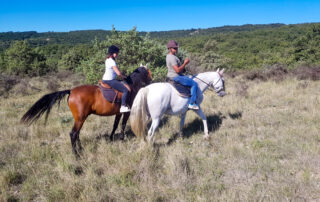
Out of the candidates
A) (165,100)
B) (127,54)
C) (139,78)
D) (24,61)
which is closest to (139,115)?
(165,100)

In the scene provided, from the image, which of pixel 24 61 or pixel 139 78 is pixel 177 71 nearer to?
pixel 139 78

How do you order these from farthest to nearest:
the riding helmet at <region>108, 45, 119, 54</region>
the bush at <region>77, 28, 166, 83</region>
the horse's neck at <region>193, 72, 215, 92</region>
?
the bush at <region>77, 28, 166, 83</region> → the horse's neck at <region>193, 72, 215, 92</region> → the riding helmet at <region>108, 45, 119, 54</region>

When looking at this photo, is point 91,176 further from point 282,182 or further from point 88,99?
point 282,182

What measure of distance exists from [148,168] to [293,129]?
4206 mm

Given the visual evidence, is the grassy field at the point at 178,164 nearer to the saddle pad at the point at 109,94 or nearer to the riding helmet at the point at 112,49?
the saddle pad at the point at 109,94

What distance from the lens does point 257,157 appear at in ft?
14.2

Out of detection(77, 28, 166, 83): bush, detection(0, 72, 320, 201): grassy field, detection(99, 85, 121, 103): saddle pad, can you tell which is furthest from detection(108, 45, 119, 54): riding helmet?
detection(77, 28, 166, 83): bush

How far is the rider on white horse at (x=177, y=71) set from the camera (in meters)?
5.27

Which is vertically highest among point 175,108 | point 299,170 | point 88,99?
point 88,99

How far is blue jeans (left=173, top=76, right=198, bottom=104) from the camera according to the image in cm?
542

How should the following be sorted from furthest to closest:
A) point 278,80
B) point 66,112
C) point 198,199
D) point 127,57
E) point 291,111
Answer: point 278,80, point 127,57, point 66,112, point 291,111, point 198,199

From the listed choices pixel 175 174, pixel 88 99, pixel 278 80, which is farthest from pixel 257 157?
pixel 278 80

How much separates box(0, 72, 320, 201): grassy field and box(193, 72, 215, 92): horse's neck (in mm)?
1366

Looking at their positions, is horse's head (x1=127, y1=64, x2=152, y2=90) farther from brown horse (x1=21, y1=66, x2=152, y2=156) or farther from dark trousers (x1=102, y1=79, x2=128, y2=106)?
dark trousers (x1=102, y1=79, x2=128, y2=106)
